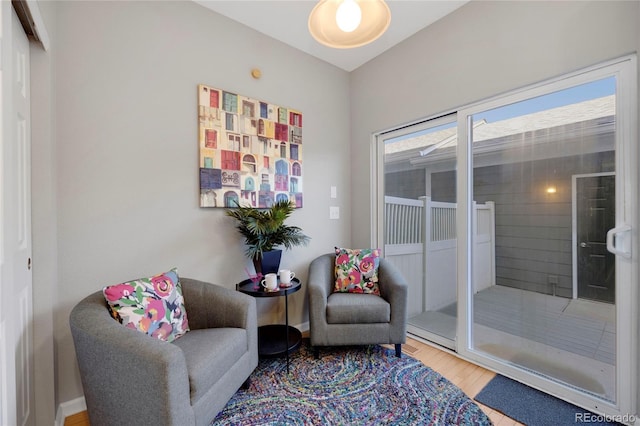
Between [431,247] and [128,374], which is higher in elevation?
[431,247]

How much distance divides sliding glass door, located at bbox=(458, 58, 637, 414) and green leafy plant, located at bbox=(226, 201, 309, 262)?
1.48 meters

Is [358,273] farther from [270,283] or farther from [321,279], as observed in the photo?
[270,283]

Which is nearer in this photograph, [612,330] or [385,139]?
[612,330]

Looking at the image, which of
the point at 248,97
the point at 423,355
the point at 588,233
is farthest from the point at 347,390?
the point at 248,97

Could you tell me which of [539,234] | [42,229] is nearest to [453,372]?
[539,234]

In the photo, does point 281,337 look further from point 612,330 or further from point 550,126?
point 550,126

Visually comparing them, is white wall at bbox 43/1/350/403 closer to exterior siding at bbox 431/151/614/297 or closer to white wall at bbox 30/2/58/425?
white wall at bbox 30/2/58/425

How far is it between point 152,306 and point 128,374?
0.41 m

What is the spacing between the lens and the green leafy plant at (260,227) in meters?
2.17

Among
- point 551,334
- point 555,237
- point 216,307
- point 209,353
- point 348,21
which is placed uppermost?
point 348,21

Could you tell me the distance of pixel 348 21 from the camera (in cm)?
126

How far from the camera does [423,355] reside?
7.55ft

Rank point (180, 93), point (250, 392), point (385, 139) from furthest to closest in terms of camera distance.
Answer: point (385, 139) < point (180, 93) < point (250, 392)

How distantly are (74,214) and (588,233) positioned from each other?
319cm
